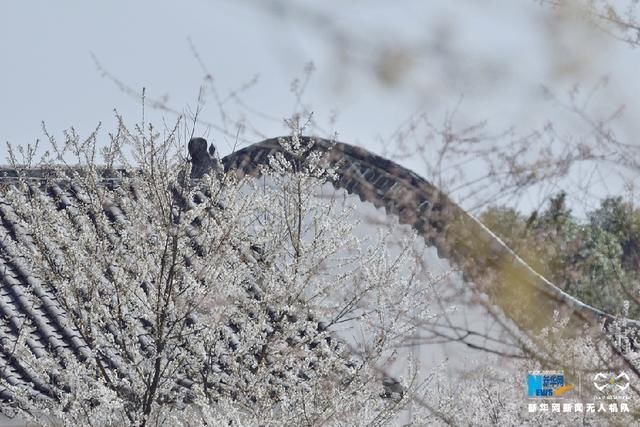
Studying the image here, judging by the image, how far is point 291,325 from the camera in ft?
23.4

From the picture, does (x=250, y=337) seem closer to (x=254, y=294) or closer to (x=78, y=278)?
(x=254, y=294)

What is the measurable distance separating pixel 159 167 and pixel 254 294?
1178 millimetres

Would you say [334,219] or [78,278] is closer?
[78,278]

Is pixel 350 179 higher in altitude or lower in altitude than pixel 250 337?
higher

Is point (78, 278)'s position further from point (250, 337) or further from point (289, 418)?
point (289, 418)

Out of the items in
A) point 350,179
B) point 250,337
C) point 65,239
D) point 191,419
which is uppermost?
point 350,179

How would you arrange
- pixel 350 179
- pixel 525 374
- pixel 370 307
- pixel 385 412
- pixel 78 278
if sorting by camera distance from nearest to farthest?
1. pixel 525 374
2. pixel 78 278
3. pixel 385 412
4. pixel 370 307
5. pixel 350 179

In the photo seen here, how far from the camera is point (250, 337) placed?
6801 mm

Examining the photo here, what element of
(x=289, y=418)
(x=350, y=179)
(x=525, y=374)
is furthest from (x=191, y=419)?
(x=350, y=179)

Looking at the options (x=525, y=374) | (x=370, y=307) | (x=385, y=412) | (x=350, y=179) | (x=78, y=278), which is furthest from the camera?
(x=350, y=179)

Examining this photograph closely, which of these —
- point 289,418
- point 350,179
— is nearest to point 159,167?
point 289,418

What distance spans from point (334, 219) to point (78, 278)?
2017mm

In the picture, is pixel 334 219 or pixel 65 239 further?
pixel 334 219

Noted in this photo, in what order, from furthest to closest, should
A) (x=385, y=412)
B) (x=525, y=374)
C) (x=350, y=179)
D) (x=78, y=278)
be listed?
1. (x=350, y=179)
2. (x=385, y=412)
3. (x=78, y=278)
4. (x=525, y=374)
